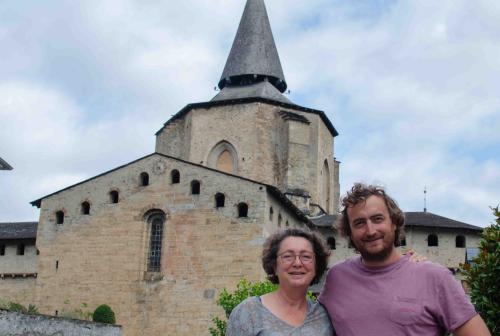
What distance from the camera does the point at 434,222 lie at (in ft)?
115

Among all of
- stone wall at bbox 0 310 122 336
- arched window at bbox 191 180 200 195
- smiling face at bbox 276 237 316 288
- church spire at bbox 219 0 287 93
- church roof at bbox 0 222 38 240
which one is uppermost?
church spire at bbox 219 0 287 93

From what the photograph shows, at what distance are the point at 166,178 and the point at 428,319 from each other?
2593 cm

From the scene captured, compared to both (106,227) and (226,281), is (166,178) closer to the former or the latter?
(106,227)

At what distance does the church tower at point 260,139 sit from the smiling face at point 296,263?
33.2 m

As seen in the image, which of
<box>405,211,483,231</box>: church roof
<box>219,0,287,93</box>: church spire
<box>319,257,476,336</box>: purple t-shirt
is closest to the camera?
<box>319,257,476,336</box>: purple t-shirt

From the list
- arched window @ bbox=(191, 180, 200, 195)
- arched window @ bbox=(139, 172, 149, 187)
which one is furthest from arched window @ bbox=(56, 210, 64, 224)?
arched window @ bbox=(191, 180, 200, 195)

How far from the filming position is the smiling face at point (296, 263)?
479 cm

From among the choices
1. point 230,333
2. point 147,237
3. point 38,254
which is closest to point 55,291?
point 38,254

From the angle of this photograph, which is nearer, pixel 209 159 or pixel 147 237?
pixel 147 237

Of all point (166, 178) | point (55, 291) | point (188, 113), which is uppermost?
point (188, 113)

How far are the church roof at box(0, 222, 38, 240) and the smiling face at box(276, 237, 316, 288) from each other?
29867 millimetres

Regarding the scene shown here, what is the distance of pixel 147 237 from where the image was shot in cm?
2975

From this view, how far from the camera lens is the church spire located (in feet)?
148

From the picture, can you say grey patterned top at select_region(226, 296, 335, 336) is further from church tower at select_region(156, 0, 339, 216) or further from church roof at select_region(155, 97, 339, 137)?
church roof at select_region(155, 97, 339, 137)
